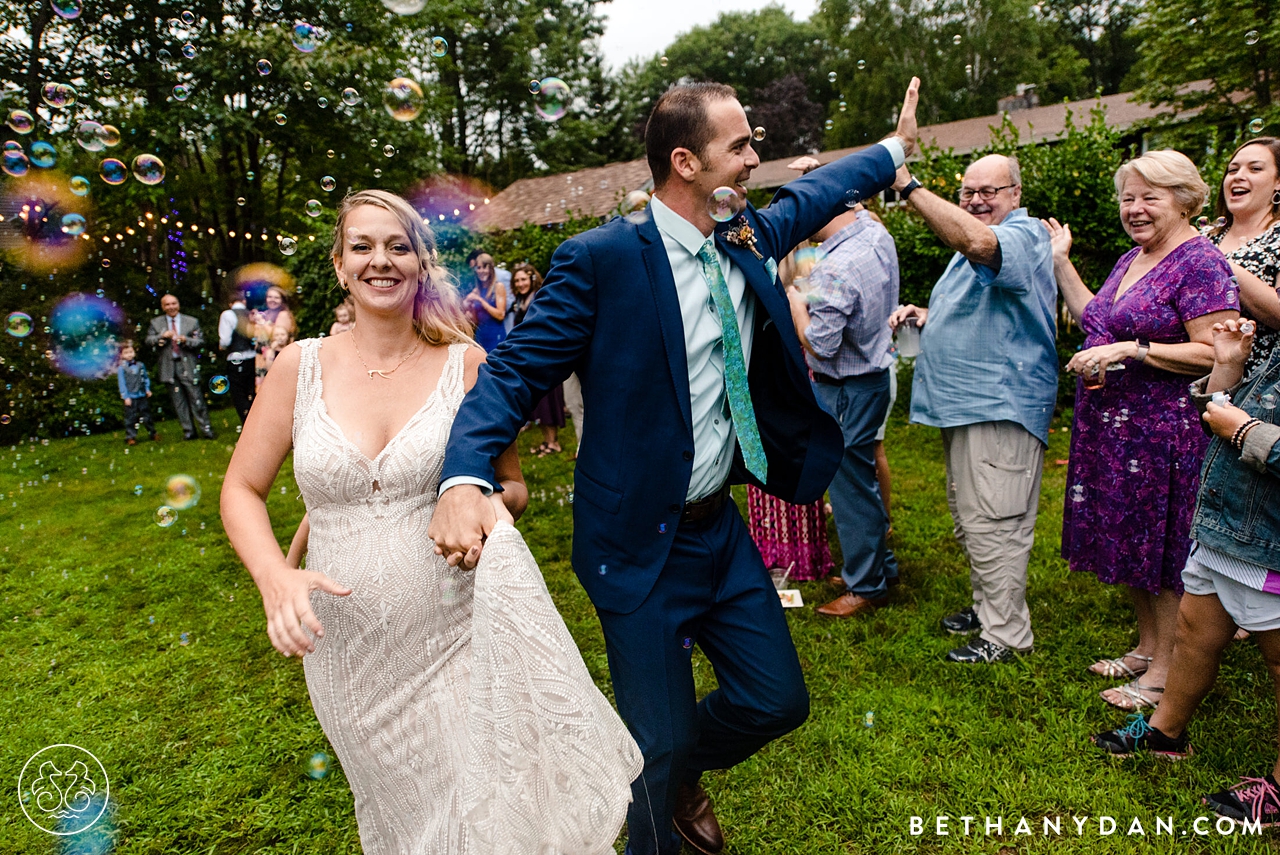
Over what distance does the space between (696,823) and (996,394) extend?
2358 mm

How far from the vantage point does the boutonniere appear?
7.77 feet

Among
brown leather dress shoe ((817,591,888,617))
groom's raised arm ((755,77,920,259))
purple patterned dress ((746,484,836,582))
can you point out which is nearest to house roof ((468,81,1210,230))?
purple patterned dress ((746,484,836,582))

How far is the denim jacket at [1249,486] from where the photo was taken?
2.35m

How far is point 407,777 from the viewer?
2.15m

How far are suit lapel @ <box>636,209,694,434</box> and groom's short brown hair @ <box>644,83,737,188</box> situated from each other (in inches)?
10.9

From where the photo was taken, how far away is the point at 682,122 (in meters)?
2.27

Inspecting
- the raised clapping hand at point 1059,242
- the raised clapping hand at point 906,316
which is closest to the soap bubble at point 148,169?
the raised clapping hand at point 906,316

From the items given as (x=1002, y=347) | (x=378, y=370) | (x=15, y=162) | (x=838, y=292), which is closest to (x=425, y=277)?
(x=378, y=370)

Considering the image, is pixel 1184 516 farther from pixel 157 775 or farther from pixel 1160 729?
pixel 157 775

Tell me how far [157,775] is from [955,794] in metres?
3.37

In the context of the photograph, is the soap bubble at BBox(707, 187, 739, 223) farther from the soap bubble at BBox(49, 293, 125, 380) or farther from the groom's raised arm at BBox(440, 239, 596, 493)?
the soap bubble at BBox(49, 293, 125, 380)

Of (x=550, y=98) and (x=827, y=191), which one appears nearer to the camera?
(x=827, y=191)

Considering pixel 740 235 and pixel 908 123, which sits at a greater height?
pixel 908 123

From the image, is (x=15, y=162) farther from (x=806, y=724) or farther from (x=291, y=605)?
(x=806, y=724)
